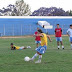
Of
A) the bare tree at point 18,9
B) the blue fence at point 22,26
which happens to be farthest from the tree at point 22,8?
the blue fence at point 22,26

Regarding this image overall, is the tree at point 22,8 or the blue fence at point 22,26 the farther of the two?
the tree at point 22,8

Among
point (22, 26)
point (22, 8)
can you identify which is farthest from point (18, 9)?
point (22, 26)

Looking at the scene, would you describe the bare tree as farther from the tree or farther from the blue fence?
the blue fence

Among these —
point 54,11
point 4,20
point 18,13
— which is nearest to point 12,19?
point 4,20

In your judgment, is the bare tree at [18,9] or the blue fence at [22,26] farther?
the bare tree at [18,9]

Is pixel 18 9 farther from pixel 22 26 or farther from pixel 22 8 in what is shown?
pixel 22 26

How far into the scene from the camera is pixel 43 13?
387 feet

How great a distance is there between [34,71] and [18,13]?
3822 inches

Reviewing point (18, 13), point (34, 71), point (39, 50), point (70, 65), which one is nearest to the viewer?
point (34, 71)

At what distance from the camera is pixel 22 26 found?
6562cm

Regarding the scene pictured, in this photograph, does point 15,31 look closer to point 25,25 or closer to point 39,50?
point 25,25

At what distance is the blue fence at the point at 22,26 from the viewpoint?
64.0 metres

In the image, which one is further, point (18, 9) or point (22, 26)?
point (18, 9)

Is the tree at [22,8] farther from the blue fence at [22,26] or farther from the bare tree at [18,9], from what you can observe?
the blue fence at [22,26]
